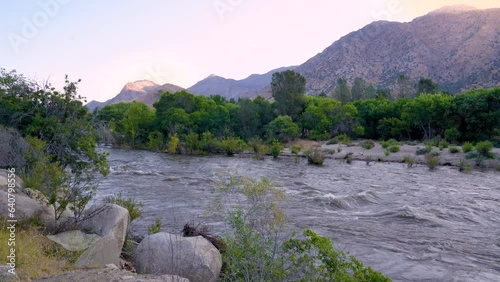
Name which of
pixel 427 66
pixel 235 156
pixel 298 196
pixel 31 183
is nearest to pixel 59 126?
pixel 31 183

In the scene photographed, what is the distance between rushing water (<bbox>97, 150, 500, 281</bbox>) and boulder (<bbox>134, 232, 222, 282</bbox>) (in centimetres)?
53

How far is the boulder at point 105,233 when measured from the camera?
779 centimetres

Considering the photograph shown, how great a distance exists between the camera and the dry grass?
21.7 feet

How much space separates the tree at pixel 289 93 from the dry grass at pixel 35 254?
61.0m

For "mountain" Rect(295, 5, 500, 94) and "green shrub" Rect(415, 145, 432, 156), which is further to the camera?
"mountain" Rect(295, 5, 500, 94)

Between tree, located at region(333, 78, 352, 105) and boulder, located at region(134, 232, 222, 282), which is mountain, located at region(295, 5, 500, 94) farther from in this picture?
boulder, located at region(134, 232, 222, 282)

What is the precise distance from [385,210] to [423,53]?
5759 inches

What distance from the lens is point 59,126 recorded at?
16.2 m

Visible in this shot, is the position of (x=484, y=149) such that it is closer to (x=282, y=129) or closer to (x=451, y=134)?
(x=451, y=134)

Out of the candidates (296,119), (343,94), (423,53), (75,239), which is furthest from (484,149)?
(423,53)

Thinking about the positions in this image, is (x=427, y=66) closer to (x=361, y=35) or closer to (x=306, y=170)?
(x=361, y=35)

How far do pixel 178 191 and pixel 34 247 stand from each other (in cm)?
1425

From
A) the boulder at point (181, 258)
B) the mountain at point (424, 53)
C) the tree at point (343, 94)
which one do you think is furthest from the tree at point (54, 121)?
the mountain at point (424, 53)

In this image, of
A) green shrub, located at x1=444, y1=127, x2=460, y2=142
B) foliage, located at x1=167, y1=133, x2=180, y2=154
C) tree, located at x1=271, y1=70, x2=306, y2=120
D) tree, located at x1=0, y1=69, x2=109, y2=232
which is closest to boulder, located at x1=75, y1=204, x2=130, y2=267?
tree, located at x1=0, y1=69, x2=109, y2=232
